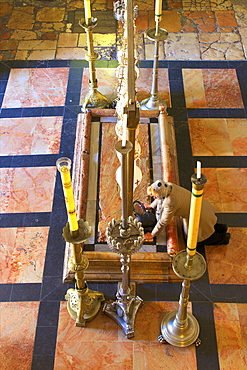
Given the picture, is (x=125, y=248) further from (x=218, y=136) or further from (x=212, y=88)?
(x=212, y=88)

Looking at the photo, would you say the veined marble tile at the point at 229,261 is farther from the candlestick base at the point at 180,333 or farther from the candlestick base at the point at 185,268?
the candlestick base at the point at 185,268

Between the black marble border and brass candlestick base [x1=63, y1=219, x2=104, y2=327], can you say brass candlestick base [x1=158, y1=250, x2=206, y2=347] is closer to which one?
the black marble border

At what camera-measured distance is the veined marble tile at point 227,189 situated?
5.33 metres

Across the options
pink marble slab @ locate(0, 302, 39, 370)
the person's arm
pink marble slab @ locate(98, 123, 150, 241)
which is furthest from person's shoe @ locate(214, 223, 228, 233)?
pink marble slab @ locate(0, 302, 39, 370)

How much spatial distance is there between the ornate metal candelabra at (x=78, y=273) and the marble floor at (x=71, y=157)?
99 mm

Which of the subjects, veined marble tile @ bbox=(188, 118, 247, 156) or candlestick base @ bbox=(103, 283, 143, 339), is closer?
candlestick base @ bbox=(103, 283, 143, 339)

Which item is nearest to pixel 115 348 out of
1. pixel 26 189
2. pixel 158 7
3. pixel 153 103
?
pixel 26 189

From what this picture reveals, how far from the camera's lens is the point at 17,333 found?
14.3 ft

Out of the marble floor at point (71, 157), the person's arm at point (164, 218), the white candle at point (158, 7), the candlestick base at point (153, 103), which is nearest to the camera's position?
the marble floor at point (71, 157)

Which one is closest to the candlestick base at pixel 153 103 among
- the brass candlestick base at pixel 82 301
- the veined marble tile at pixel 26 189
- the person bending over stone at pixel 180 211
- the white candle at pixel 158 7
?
the white candle at pixel 158 7

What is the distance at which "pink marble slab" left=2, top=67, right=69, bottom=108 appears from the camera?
652 cm

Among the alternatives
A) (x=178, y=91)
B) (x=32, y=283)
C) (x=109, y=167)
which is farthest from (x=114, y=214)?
(x=178, y=91)

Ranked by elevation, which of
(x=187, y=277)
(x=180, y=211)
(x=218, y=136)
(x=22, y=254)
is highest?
(x=218, y=136)

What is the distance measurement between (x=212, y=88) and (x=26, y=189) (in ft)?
9.69
